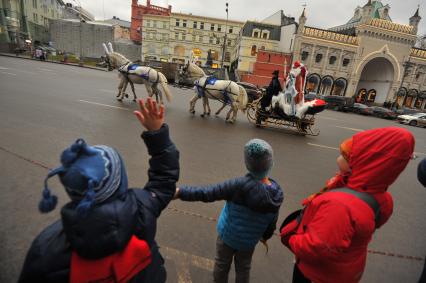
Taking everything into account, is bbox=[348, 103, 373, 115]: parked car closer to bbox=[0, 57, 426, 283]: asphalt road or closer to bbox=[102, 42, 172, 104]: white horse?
bbox=[0, 57, 426, 283]: asphalt road

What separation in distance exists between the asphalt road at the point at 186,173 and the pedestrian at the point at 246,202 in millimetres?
571

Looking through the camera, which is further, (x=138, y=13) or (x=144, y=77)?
(x=138, y=13)

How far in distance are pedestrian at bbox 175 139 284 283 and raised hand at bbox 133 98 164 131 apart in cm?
64

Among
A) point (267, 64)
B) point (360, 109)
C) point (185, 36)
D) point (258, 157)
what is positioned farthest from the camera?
point (185, 36)

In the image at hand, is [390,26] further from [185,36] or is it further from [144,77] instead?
[144,77]

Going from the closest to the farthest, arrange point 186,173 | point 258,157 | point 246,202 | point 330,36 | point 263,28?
point 258,157 → point 246,202 → point 186,173 → point 330,36 → point 263,28

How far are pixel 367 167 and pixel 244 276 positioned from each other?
140 centimetres

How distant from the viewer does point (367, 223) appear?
1.46 m

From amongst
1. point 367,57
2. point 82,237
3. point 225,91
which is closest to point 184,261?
point 82,237

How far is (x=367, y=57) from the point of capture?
37250 millimetres

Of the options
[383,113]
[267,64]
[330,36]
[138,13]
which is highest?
[138,13]

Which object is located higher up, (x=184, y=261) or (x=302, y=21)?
(x=302, y=21)

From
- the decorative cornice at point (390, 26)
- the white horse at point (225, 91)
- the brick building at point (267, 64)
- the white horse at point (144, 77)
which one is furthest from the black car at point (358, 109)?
the white horse at point (144, 77)

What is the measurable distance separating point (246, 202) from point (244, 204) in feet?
0.14
